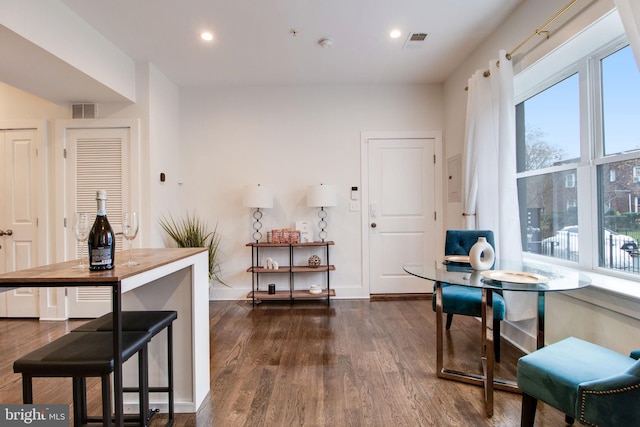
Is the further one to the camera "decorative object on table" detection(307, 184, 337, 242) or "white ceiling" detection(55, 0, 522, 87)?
"decorative object on table" detection(307, 184, 337, 242)

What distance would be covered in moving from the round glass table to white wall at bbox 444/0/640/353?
0.69ft

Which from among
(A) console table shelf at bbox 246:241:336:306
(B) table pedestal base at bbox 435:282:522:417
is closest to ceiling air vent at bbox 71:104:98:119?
(A) console table shelf at bbox 246:241:336:306

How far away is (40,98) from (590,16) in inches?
189

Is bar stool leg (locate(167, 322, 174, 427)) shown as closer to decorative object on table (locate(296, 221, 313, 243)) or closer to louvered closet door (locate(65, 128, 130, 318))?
louvered closet door (locate(65, 128, 130, 318))

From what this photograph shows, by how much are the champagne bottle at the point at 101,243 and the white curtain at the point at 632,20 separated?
2382mm

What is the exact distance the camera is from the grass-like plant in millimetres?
3594

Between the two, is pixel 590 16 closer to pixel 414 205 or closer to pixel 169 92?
pixel 414 205

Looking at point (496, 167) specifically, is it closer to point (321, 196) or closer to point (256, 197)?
point (321, 196)

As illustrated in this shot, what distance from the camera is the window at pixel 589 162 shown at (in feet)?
6.25

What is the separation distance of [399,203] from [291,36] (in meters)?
2.28

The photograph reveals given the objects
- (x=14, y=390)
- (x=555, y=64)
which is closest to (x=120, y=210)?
(x=14, y=390)

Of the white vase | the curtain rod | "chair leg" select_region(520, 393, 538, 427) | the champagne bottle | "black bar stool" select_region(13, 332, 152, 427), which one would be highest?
the curtain rod

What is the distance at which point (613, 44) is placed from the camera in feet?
6.47

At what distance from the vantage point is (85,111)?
3303 millimetres
